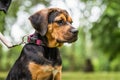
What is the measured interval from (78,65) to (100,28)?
2550 centimetres

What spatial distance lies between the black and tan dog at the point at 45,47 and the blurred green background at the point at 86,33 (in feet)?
14.4

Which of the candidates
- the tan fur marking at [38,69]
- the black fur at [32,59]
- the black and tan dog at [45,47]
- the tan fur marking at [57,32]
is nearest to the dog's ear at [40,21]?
the black and tan dog at [45,47]

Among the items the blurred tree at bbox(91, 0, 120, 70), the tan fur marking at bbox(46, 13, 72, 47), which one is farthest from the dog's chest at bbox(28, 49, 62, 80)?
the blurred tree at bbox(91, 0, 120, 70)

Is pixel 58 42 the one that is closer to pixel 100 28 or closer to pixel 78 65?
pixel 100 28

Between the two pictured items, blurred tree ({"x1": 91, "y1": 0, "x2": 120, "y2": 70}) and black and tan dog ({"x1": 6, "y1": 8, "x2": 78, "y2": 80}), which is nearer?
black and tan dog ({"x1": 6, "y1": 8, "x2": 78, "y2": 80})

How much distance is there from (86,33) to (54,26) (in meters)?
25.5

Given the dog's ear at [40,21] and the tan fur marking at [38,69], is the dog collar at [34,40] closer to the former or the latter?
the dog's ear at [40,21]

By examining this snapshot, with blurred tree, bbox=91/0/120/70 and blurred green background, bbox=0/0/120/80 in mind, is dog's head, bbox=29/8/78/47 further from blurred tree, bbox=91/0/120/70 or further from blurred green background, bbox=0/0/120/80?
blurred tree, bbox=91/0/120/70

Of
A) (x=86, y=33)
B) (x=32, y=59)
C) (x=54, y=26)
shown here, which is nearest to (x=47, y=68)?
(x=32, y=59)

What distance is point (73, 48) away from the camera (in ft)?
203

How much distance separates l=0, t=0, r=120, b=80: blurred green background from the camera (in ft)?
71.5

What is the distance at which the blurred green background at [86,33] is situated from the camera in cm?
2178

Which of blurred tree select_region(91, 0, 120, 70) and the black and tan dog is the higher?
the black and tan dog

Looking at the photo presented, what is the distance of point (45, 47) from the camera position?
27.8ft
